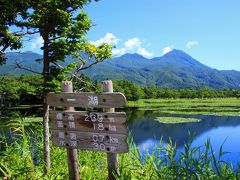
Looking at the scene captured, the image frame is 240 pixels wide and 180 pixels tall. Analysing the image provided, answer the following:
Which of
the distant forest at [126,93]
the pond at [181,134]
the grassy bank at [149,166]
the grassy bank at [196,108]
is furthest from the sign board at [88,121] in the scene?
the grassy bank at [196,108]

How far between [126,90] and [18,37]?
84.7 meters

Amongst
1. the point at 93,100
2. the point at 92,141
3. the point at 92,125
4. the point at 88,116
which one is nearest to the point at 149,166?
the point at 92,141

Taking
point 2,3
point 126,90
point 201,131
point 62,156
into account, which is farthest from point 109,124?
point 126,90

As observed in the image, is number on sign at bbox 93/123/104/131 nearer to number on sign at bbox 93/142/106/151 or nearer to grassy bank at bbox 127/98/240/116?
number on sign at bbox 93/142/106/151

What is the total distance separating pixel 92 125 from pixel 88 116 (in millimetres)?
137

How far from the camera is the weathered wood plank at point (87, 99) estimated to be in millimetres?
4603

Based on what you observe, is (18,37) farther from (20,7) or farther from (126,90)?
(126,90)

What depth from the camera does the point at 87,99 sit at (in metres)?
4.89

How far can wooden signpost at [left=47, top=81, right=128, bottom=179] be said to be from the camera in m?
4.59

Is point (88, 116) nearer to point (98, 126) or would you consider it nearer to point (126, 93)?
point (98, 126)

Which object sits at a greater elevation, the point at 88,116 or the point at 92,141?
the point at 88,116

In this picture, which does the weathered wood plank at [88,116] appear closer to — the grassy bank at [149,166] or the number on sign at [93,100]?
the number on sign at [93,100]

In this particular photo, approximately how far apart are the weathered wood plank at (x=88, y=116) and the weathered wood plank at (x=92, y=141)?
186 millimetres

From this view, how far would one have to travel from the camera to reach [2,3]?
378 inches
